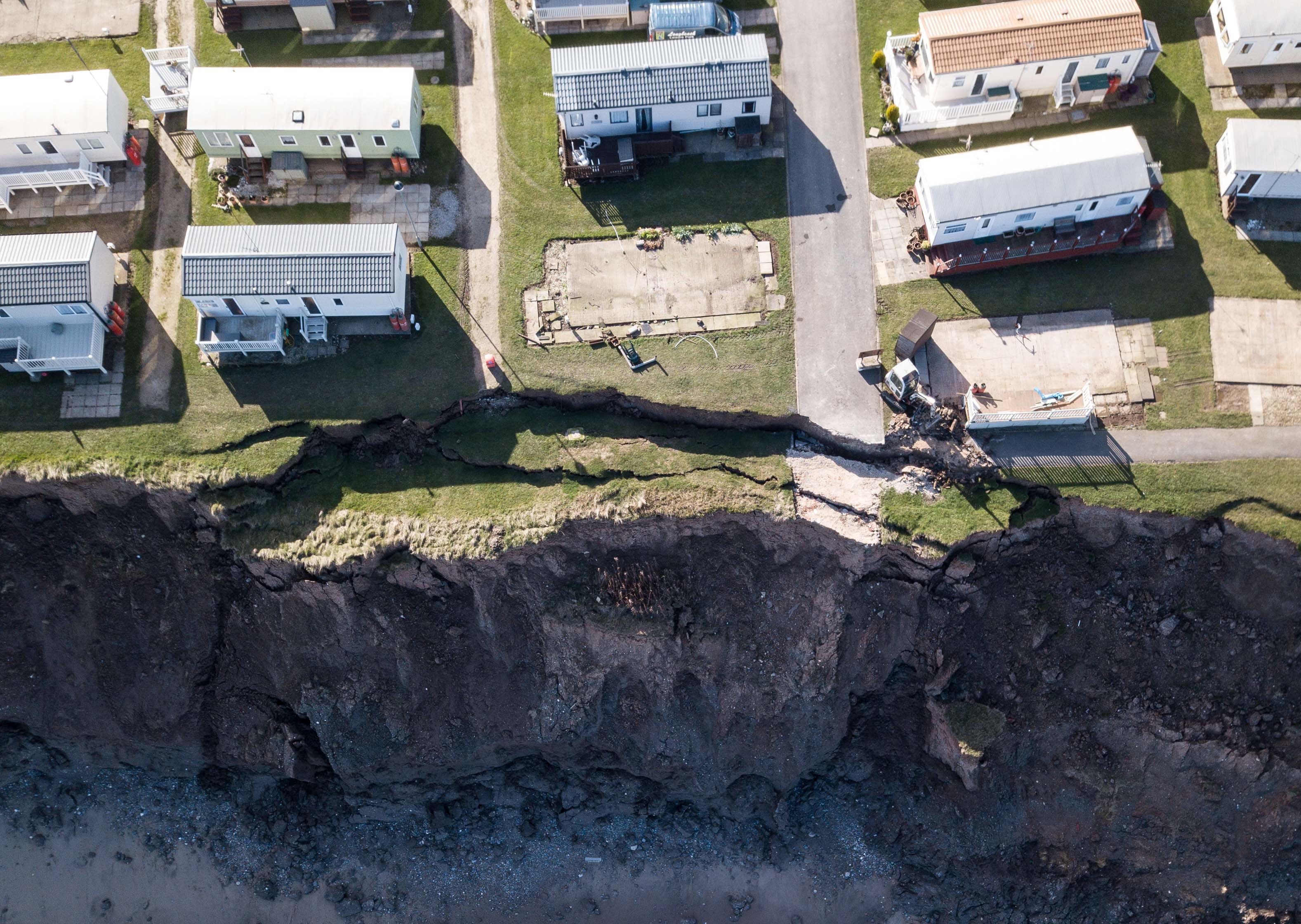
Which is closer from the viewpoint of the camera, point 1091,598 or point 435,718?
point 1091,598

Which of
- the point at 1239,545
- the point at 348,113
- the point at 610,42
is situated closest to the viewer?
the point at 1239,545

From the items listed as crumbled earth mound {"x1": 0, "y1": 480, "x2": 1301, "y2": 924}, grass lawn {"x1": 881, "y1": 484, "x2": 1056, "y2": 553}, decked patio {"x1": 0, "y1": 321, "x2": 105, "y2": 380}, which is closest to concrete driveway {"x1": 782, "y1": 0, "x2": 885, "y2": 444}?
grass lawn {"x1": 881, "y1": 484, "x2": 1056, "y2": 553}

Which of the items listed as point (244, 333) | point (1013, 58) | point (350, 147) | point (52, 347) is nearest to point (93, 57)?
point (350, 147)

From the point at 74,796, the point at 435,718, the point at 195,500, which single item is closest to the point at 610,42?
the point at 195,500

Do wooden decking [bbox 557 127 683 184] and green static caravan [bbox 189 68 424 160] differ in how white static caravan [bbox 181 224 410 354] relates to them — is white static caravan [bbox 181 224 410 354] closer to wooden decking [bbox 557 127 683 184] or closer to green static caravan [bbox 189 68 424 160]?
green static caravan [bbox 189 68 424 160]

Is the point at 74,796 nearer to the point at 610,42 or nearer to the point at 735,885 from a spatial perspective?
the point at 735,885

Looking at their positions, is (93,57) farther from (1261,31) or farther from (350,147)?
(1261,31)

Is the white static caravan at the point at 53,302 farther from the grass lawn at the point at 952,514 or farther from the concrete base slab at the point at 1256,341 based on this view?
the concrete base slab at the point at 1256,341

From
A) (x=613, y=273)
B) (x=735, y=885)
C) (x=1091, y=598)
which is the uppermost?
(x=613, y=273)
